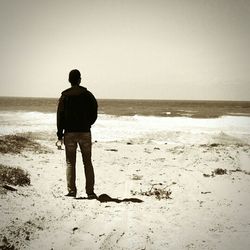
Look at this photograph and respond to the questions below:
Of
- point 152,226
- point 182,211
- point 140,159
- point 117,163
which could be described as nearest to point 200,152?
point 140,159

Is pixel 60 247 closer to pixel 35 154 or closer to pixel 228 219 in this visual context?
pixel 228 219

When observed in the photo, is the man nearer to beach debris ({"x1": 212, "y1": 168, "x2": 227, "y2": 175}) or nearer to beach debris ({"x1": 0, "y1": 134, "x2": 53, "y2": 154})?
beach debris ({"x1": 212, "y1": 168, "x2": 227, "y2": 175})

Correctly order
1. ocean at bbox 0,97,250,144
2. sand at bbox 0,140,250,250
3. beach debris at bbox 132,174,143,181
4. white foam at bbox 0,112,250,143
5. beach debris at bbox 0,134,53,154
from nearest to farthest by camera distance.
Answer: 1. sand at bbox 0,140,250,250
2. beach debris at bbox 132,174,143,181
3. beach debris at bbox 0,134,53,154
4. white foam at bbox 0,112,250,143
5. ocean at bbox 0,97,250,144

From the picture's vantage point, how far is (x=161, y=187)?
7586mm

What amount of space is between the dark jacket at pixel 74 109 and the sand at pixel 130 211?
144 cm

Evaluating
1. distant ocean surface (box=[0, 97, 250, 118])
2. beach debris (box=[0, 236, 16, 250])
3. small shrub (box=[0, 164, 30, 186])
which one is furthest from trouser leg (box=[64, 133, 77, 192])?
distant ocean surface (box=[0, 97, 250, 118])

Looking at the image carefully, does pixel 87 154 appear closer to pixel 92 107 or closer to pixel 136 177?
pixel 92 107

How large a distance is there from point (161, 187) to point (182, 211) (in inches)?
69.0

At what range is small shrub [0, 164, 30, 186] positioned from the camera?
269 inches

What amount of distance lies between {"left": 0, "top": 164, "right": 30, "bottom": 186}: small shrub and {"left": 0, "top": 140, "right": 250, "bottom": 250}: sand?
238mm

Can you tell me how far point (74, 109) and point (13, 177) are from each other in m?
2.44

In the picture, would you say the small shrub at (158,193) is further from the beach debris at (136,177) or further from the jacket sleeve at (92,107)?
the jacket sleeve at (92,107)

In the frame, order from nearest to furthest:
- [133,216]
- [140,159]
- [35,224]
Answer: [35,224] < [133,216] < [140,159]

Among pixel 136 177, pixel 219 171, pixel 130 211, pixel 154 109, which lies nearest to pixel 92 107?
pixel 130 211
